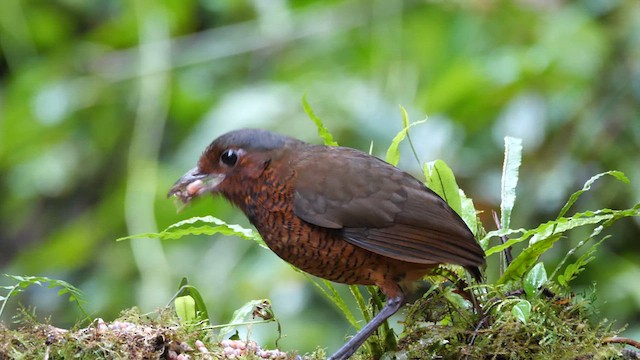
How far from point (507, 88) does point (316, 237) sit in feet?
7.72

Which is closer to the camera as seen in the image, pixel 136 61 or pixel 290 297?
pixel 290 297

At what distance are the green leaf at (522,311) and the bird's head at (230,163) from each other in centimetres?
73

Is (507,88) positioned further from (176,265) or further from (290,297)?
(176,265)

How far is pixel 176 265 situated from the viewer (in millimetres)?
4445

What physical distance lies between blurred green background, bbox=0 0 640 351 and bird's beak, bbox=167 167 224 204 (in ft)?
4.45

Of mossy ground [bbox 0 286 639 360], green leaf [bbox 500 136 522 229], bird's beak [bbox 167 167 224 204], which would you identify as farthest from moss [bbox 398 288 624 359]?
bird's beak [bbox 167 167 224 204]

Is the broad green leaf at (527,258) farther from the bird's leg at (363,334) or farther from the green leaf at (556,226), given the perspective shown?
the bird's leg at (363,334)

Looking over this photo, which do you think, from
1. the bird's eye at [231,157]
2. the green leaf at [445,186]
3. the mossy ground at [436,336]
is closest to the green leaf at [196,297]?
the mossy ground at [436,336]

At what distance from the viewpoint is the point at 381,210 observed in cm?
246

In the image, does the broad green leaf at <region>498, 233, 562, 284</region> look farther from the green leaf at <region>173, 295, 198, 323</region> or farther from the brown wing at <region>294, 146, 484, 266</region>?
the green leaf at <region>173, 295, 198, 323</region>

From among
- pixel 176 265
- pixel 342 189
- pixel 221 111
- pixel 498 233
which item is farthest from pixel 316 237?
pixel 221 111

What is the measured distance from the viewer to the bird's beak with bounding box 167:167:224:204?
2557 millimetres

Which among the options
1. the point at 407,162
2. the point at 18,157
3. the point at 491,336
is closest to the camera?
the point at 491,336

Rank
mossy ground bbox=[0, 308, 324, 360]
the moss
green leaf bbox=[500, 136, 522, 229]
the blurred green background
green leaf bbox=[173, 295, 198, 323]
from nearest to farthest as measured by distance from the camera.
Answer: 1. mossy ground bbox=[0, 308, 324, 360]
2. the moss
3. green leaf bbox=[173, 295, 198, 323]
4. green leaf bbox=[500, 136, 522, 229]
5. the blurred green background
